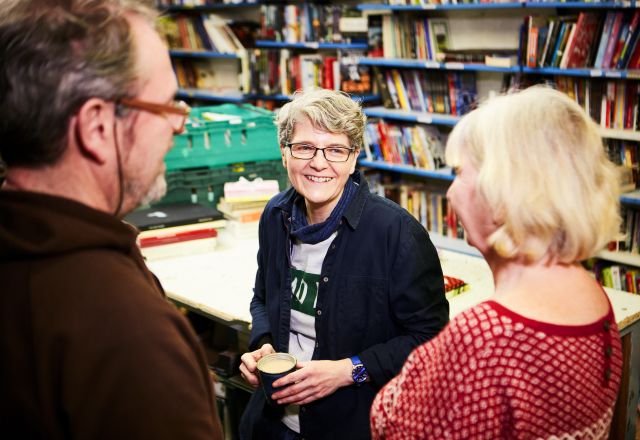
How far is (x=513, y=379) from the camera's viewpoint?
40.7 inches

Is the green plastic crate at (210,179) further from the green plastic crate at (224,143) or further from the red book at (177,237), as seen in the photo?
the red book at (177,237)

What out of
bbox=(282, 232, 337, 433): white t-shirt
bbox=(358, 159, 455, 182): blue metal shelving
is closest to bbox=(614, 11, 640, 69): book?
bbox=(358, 159, 455, 182): blue metal shelving

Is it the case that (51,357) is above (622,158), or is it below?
above

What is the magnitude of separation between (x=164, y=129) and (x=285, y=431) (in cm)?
116

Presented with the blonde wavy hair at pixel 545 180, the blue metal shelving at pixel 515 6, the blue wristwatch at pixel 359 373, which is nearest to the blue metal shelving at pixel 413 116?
the blue metal shelving at pixel 515 6

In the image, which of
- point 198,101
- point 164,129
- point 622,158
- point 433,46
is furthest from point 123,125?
point 198,101

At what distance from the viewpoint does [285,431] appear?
6.09 feet

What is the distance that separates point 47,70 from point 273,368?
0.96 metres

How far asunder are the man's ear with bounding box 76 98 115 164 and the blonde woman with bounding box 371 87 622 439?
59 cm

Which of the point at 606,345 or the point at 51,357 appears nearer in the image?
the point at 51,357

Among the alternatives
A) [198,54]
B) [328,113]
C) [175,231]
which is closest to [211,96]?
[198,54]

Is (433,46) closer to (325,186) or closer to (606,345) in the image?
(325,186)

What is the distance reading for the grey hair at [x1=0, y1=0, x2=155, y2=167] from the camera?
A: 832 mm

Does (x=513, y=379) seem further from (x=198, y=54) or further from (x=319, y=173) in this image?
(x=198, y=54)
